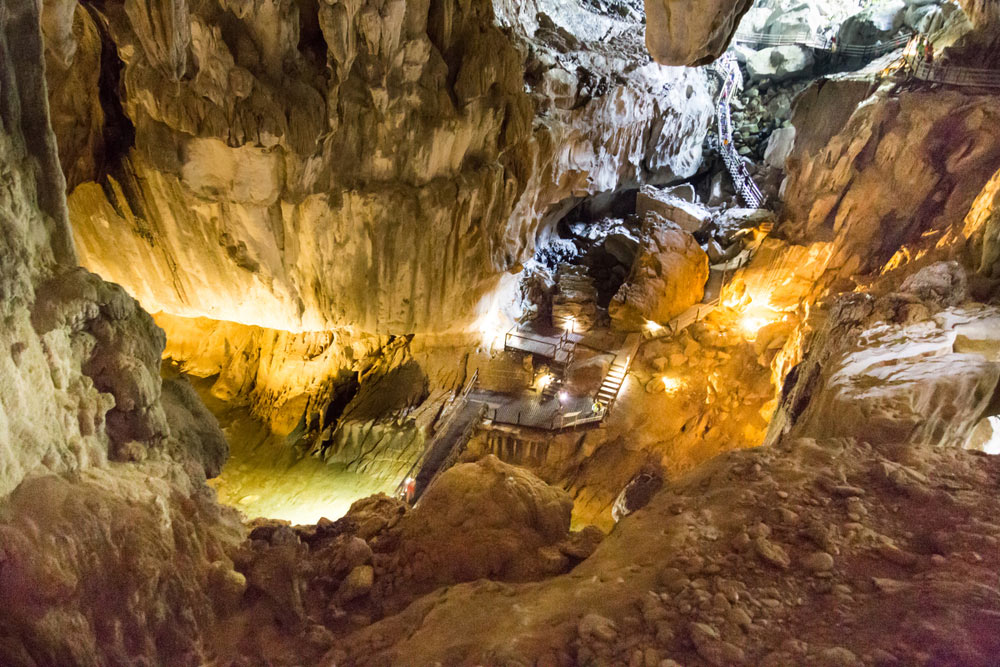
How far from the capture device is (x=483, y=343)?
15.7 metres

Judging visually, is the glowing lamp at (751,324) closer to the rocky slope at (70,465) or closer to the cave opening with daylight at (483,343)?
the cave opening with daylight at (483,343)

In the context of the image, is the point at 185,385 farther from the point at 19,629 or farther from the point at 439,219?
the point at 439,219

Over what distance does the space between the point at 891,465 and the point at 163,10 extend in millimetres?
10005

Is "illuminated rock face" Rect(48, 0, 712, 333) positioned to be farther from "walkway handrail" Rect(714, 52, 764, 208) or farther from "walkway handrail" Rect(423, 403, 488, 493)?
"walkway handrail" Rect(714, 52, 764, 208)

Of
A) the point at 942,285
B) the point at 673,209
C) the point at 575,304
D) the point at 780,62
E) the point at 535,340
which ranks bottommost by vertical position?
the point at 535,340

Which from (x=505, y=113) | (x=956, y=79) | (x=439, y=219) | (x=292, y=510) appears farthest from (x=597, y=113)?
(x=292, y=510)

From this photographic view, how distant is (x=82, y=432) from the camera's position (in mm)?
4820

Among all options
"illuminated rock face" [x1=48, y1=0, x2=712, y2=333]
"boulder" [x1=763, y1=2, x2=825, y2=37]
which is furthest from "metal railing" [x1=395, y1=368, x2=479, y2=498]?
"boulder" [x1=763, y1=2, x2=825, y2=37]

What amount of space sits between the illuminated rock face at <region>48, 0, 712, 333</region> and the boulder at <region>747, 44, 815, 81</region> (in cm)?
1698

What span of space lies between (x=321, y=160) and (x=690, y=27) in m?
6.99

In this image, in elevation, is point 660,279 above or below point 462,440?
above

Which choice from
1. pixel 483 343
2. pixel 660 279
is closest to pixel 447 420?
pixel 483 343

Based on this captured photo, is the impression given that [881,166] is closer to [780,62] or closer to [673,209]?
[673,209]

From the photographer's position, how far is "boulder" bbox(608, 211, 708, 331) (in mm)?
18031
